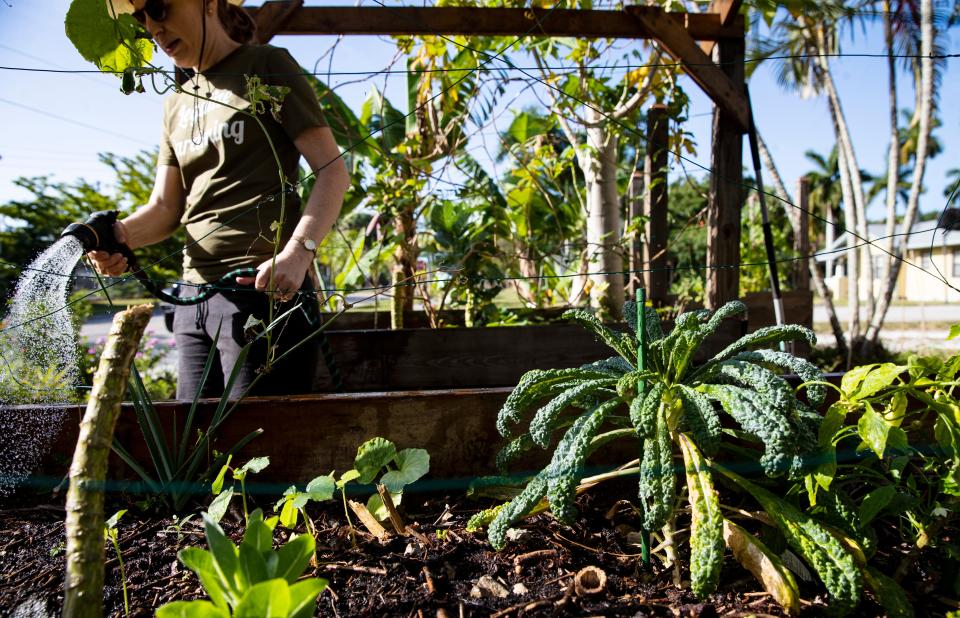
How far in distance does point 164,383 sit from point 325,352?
2.73 m

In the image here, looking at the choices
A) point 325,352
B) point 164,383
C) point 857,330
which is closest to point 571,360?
point 325,352

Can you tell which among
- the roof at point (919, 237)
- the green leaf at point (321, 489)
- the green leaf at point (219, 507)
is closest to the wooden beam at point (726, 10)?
the roof at point (919, 237)

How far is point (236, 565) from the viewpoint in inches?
34.9

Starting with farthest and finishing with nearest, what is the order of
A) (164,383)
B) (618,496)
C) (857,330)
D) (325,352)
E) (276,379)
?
(857,330), (164,383), (325,352), (276,379), (618,496)

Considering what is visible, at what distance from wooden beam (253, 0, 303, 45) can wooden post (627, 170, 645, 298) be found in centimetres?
241

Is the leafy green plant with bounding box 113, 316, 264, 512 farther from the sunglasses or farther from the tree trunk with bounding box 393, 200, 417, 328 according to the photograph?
the tree trunk with bounding box 393, 200, 417, 328

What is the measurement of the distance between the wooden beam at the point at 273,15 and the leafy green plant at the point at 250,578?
110 inches

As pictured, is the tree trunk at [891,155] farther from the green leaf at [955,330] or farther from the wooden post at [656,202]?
the green leaf at [955,330]

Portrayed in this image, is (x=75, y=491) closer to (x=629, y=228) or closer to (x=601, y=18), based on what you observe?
(x=601, y=18)

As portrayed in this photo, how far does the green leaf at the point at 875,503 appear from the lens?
1.10 m

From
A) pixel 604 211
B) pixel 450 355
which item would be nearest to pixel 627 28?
pixel 604 211

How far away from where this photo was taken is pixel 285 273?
1.59 metres

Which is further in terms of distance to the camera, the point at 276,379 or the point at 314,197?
the point at 276,379

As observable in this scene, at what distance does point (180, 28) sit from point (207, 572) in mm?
1566
